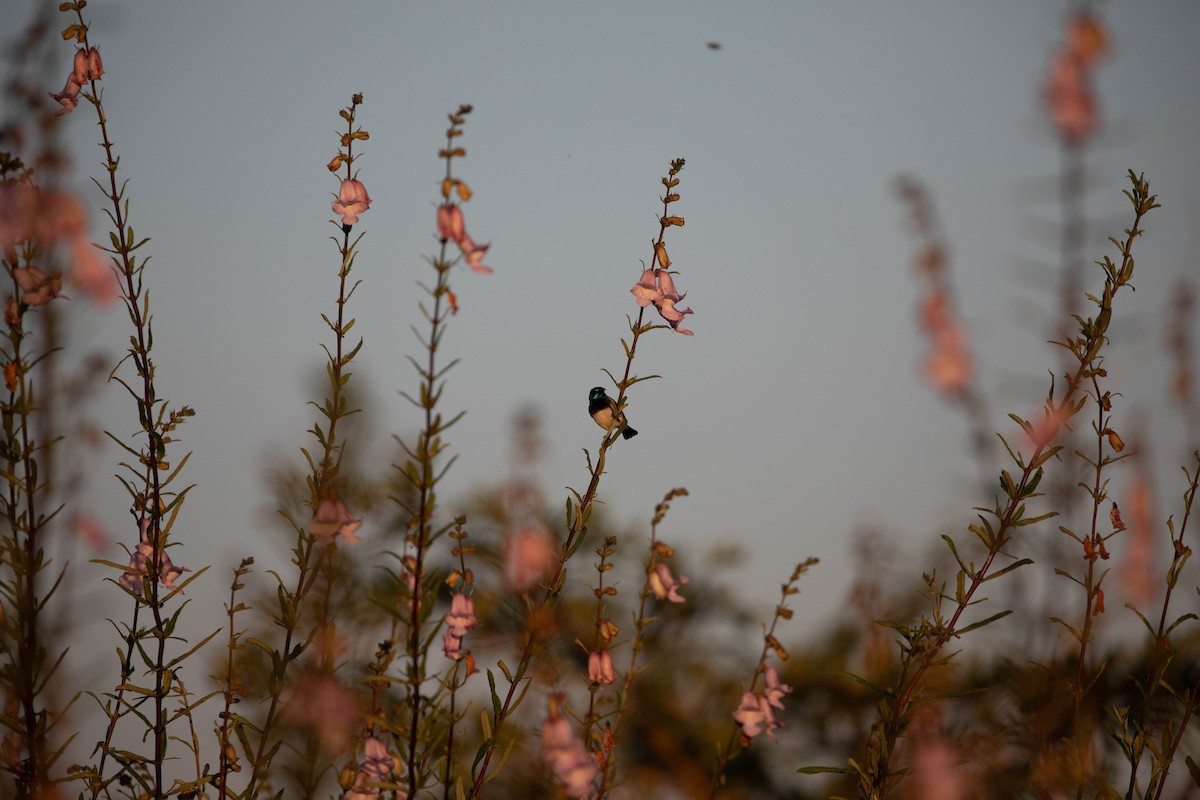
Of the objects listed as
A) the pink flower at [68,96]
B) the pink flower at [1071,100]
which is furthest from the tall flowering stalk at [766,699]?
the pink flower at [68,96]

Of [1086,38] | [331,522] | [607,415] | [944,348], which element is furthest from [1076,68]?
[331,522]

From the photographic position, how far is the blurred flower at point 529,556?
1.81 metres

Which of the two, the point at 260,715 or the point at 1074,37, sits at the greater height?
the point at 1074,37

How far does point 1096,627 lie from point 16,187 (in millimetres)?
1897

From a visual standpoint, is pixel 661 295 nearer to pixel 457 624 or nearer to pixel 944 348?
pixel 457 624

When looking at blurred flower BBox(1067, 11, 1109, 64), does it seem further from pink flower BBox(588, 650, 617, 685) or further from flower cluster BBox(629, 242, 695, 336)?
pink flower BBox(588, 650, 617, 685)

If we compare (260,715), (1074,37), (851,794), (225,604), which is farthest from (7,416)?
(1074,37)

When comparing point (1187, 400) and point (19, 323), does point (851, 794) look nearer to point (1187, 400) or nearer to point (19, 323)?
point (1187, 400)

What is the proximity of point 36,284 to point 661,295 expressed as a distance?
3.33 ft

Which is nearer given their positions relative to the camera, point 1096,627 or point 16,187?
point 16,187

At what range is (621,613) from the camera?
21.3ft

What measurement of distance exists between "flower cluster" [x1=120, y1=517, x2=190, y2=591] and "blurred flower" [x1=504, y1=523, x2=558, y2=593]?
0.60 meters

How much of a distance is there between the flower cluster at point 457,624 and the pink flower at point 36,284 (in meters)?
0.76

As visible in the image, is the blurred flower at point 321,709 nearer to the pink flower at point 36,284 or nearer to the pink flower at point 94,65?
the pink flower at point 36,284
